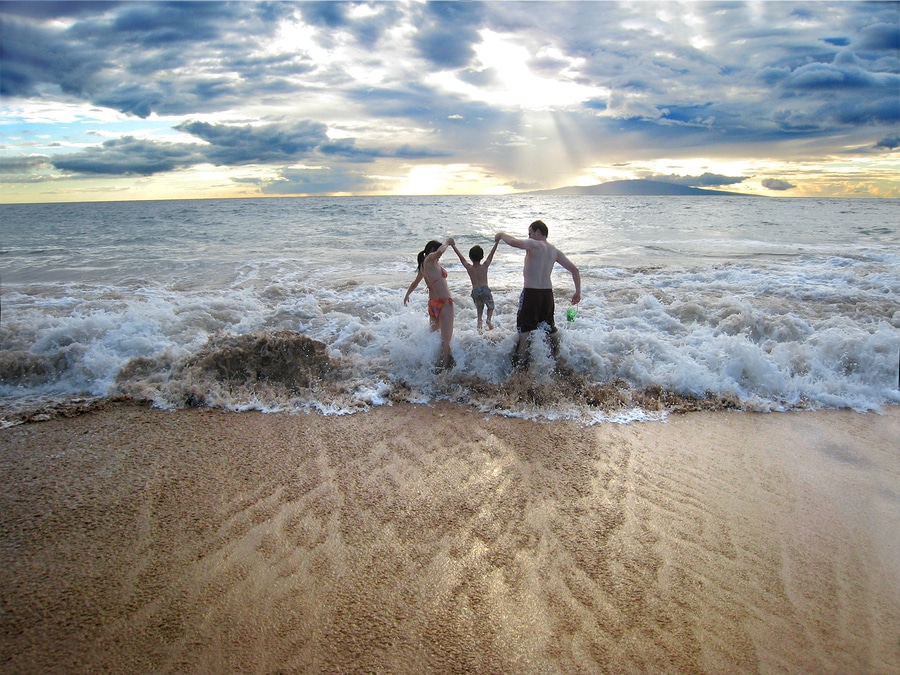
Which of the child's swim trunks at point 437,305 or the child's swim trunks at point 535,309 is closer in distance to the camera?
the child's swim trunks at point 535,309

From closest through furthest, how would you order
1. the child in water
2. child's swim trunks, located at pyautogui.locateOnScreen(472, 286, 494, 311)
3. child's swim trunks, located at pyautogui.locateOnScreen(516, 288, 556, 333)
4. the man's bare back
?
the man's bare back → child's swim trunks, located at pyautogui.locateOnScreen(516, 288, 556, 333) → the child in water → child's swim trunks, located at pyautogui.locateOnScreen(472, 286, 494, 311)

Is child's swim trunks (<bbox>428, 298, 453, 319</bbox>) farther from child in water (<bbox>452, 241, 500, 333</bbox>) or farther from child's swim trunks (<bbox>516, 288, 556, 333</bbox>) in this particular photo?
child's swim trunks (<bbox>516, 288, 556, 333</bbox>)

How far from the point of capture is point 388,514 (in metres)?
3.80

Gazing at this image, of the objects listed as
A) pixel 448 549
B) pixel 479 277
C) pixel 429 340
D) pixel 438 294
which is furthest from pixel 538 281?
pixel 448 549

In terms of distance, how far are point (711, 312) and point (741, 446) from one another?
16.1 feet

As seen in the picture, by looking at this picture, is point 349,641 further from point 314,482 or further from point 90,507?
point 90,507

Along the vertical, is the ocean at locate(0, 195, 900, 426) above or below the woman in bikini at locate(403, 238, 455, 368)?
below

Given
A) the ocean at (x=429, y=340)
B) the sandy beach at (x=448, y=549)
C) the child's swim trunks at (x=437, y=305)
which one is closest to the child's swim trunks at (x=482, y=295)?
the ocean at (x=429, y=340)

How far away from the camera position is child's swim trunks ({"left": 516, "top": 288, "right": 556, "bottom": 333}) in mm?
6609

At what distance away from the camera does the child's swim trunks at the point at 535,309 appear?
21.7 ft

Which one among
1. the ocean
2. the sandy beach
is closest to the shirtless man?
the ocean

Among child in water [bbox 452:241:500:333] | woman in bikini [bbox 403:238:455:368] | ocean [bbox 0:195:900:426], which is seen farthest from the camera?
child in water [bbox 452:241:500:333]

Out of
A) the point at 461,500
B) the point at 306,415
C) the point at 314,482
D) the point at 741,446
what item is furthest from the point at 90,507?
the point at 741,446

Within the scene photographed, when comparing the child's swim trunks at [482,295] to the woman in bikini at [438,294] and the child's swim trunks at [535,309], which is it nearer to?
the woman in bikini at [438,294]
